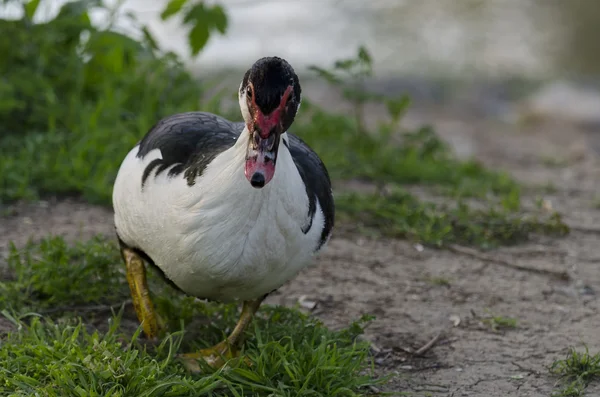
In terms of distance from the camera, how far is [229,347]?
11.4 feet

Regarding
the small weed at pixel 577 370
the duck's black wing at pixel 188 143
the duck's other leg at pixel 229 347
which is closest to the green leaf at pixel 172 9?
the duck's black wing at pixel 188 143

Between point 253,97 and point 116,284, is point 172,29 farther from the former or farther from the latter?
point 253,97

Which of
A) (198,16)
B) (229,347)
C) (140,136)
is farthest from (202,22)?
(229,347)

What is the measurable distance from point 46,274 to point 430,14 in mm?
9401

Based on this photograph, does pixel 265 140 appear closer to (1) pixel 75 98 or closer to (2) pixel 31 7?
(1) pixel 75 98

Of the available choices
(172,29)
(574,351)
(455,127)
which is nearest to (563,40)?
(455,127)

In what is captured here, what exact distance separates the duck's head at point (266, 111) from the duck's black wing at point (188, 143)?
290 mm

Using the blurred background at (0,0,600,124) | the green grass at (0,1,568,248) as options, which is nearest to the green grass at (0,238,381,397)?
the green grass at (0,1,568,248)

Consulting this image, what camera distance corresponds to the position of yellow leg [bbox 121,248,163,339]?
3.59 m

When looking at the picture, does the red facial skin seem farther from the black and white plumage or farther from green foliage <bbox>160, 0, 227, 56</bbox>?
green foliage <bbox>160, 0, 227, 56</bbox>

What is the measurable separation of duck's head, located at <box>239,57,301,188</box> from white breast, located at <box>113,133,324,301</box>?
10 cm

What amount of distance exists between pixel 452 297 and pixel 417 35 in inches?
301

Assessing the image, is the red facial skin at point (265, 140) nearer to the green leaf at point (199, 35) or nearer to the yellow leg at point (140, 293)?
the yellow leg at point (140, 293)

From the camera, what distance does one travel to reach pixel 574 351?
3.54 m
